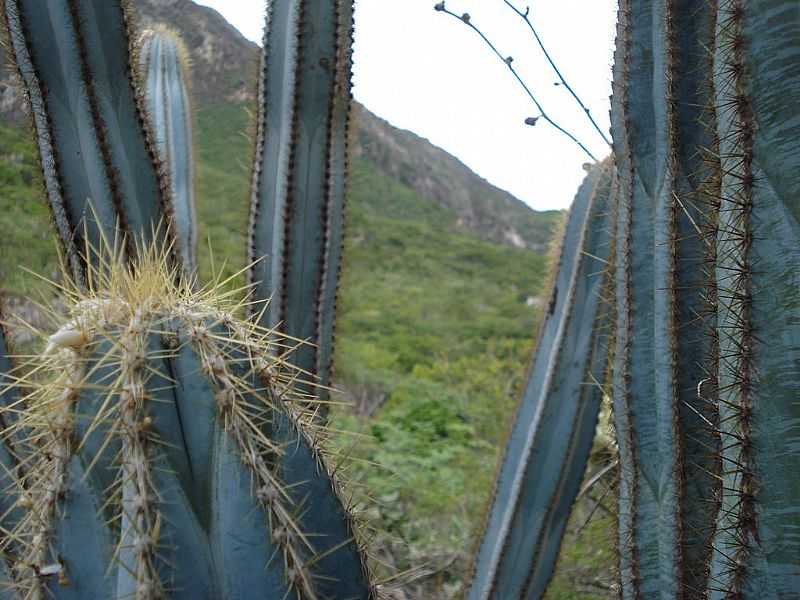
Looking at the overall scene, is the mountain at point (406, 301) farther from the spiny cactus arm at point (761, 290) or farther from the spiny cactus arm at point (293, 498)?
the spiny cactus arm at point (761, 290)

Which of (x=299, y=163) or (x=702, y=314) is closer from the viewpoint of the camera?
(x=702, y=314)

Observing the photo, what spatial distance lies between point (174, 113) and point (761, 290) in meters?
3.87

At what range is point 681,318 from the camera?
6.35 ft

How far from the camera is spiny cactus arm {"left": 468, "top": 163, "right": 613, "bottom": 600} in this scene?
10.3ft

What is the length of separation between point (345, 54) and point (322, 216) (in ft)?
1.93

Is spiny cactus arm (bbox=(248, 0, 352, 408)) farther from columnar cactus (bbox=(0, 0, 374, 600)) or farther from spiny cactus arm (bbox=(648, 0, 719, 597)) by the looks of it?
columnar cactus (bbox=(0, 0, 374, 600))

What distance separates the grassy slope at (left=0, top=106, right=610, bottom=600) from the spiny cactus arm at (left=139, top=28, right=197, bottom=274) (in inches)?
15.1

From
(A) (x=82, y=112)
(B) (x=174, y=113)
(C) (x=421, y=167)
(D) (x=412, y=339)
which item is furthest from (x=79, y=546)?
(C) (x=421, y=167)

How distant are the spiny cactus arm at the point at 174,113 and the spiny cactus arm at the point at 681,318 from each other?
2.83 meters

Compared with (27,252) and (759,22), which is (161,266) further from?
(27,252)

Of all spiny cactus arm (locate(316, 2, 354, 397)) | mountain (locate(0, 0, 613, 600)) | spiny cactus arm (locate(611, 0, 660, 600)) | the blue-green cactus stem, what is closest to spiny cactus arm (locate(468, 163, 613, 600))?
mountain (locate(0, 0, 613, 600))

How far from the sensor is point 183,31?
10.3 meters

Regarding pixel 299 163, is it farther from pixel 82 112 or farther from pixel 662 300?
pixel 662 300

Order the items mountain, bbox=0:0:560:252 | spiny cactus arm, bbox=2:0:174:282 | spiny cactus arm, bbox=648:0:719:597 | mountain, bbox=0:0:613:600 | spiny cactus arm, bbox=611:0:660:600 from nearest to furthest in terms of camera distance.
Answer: spiny cactus arm, bbox=648:0:719:597 < spiny cactus arm, bbox=611:0:660:600 < spiny cactus arm, bbox=2:0:174:282 < mountain, bbox=0:0:613:600 < mountain, bbox=0:0:560:252
